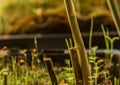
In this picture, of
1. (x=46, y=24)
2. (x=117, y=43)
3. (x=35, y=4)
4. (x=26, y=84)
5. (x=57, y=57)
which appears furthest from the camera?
(x=35, y=4)

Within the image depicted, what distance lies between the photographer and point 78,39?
1018 millimetres

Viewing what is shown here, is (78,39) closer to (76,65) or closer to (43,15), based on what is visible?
(76,65)

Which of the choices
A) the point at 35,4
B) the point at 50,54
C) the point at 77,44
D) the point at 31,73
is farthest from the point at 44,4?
the point at 77,44

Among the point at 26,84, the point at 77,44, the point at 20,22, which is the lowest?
the point at 26,84

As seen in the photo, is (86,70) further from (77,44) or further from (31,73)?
(31,73)

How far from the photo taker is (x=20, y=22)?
3.31 m

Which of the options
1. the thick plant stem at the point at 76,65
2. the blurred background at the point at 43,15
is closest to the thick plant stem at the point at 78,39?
the thick plant stem at the point at 76,65

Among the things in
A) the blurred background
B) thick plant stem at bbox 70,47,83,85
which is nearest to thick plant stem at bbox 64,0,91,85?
thick plant stem at bbox 70,47,83,85

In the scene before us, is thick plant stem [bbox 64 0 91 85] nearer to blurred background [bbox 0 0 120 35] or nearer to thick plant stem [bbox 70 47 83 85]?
thick plant stem [bbox 70 47 83 85]

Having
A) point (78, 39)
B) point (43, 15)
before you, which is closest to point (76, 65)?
point (78, 39)

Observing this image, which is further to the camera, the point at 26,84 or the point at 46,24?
the point at 46,24

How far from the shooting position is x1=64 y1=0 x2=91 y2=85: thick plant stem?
1000 mm

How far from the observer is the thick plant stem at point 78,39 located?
1.00m

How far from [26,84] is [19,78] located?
0.25ft
